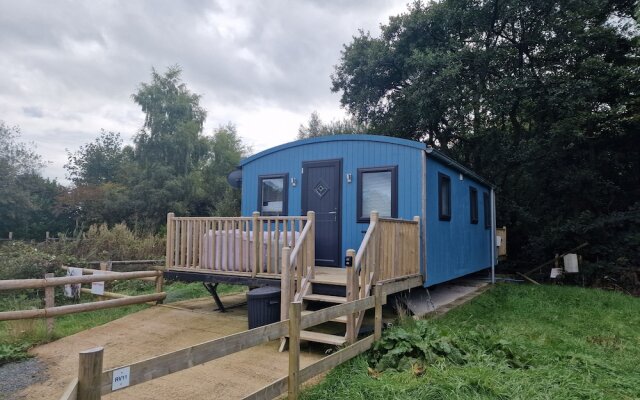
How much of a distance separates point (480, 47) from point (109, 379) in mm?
15913

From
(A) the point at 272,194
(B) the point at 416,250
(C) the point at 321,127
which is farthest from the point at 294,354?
(C) the point at 321,127

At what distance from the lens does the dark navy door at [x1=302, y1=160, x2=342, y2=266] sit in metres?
6.85

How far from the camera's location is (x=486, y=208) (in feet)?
36.0

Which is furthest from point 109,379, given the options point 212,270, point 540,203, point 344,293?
point 540,203

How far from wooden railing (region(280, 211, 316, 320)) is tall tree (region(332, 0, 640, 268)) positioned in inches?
382

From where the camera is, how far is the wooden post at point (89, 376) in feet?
5.70

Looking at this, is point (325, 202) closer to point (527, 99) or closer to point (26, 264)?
point (26, 264)

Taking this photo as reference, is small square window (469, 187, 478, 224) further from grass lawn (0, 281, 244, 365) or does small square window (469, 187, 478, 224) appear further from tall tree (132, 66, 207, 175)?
tall tree (132, 66, 207, 175)

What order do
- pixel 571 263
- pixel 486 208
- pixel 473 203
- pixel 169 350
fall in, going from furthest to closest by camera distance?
pixel 571 263 → pixel 486 208 → pixel 473 203 → pixel 169 350

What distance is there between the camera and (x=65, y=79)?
1435cm

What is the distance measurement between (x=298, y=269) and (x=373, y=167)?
8.12ft

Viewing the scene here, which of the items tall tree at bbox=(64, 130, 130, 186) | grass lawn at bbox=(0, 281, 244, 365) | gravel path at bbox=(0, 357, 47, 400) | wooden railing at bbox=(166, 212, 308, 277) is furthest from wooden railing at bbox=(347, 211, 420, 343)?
tall tree at bbox=(64, 130, 130, 186)

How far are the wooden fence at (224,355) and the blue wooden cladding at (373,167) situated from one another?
2193mm

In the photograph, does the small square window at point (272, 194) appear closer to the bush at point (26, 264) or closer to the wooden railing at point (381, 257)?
the wooden railing at point (381, 257)
